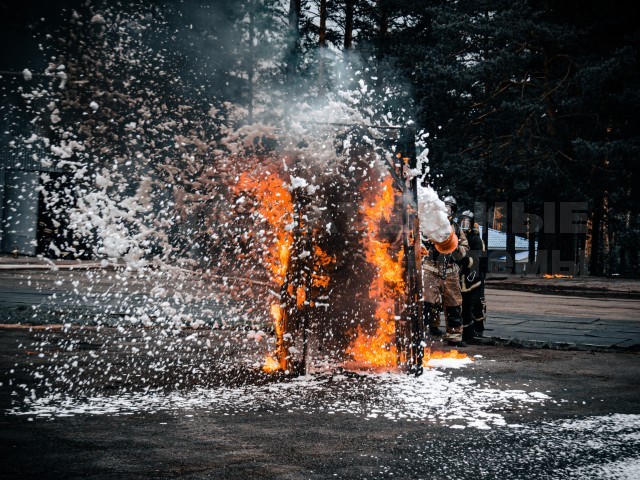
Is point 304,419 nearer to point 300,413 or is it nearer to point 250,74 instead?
point 300,413

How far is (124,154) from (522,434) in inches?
643

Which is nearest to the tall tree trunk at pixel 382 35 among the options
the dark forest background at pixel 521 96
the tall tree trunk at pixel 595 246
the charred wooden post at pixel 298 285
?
the dark forest background at pixel 521 96

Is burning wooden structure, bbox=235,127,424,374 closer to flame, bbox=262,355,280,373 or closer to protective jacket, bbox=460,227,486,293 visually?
flame, bbox=262,355,280,373

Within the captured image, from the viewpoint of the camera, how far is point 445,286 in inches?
411

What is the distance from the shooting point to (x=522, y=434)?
507 centimetres

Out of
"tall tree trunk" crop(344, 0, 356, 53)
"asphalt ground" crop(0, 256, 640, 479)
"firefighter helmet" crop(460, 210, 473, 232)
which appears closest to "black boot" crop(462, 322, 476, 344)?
"asphalt ground" crop(0, 256, 640, 479)

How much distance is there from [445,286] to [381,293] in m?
2.95

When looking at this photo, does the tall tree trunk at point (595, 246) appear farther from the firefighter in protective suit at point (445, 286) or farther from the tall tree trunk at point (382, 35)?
the firefighter in protective suit at point (445, 286)

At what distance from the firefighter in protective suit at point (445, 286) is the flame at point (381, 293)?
7.93 ft

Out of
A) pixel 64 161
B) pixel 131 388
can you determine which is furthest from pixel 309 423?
pixel 64 161

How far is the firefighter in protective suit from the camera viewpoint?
10211mm

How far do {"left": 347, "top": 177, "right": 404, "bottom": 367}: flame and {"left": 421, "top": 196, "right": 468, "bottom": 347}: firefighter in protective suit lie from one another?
242 centimetres

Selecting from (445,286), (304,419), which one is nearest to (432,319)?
(445,286)

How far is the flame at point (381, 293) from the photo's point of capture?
7.61 metres
